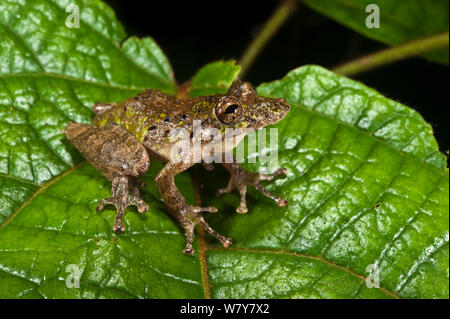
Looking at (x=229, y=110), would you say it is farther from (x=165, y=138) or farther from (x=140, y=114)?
(x=140, y=114)

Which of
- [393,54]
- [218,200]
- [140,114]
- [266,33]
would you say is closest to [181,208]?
[218,200]

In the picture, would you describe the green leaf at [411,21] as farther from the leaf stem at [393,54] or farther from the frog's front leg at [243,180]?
the frog's front leg at [243,180]

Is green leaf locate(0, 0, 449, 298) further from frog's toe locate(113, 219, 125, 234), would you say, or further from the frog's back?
the frog's back

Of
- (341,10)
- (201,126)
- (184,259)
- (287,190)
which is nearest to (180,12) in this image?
(341,10)

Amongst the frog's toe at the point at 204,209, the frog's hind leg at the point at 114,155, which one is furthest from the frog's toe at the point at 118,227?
the frog's toe at the point at 204,209

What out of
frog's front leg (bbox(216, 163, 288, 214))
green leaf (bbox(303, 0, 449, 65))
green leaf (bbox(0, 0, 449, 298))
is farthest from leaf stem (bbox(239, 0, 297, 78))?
frog's front leg (bbox(216, 163, 288, 214))
